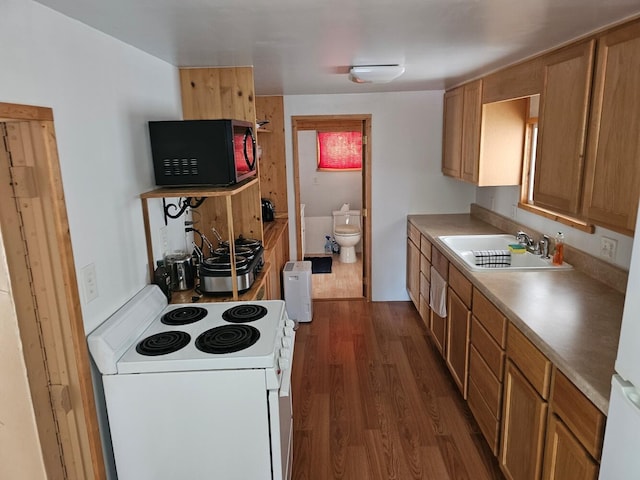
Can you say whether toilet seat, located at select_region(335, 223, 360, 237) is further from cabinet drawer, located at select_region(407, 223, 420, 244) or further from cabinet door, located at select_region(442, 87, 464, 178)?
cabinet door, located at select_region(442, 87, 464, 178)

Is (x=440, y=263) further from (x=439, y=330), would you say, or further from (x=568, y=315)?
(x=568, y=315)

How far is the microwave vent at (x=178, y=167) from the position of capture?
2.21 metres

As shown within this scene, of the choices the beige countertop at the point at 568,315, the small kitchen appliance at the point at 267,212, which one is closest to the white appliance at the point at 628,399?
the beige countertop at the point at 568,315

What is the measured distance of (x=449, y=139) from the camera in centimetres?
409

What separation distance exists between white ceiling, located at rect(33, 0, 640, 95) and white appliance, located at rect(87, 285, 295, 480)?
1161 millimetres

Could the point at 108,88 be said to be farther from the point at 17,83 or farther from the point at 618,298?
the point at 618,298

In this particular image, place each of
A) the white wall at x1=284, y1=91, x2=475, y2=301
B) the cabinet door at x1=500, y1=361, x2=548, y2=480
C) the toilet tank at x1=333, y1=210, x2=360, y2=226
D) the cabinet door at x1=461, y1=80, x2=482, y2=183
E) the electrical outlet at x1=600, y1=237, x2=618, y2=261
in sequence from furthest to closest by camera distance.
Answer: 1. the toilet tank at x1=333, y1=210, x2=360, y2=226
2. the white wall at x1=284, y1=91, x2=475, y2=301
3. the cabinet door at x1=461, y1=80, x2=482, y2=183
4. the electrical outlet at x1=600, y1=237, x2=618, y2=261
5. the cabinet door at x1=500, y1=361, x2=548, y2=480

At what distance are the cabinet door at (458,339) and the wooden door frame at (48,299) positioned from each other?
79.1 inches

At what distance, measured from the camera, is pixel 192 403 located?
1.66 metres

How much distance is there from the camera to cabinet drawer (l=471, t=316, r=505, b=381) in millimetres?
2137

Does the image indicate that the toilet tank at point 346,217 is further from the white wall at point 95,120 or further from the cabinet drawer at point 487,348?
the white wall at point 95,120

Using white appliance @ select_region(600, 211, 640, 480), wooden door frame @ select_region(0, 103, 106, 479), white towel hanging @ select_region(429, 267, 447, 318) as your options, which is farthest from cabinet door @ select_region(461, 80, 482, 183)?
wooden door frame @ select_region(0, 103, 106, 479)

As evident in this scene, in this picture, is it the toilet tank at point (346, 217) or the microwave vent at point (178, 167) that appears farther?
the toilet tank at point (346, 217)

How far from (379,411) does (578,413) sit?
152cm
